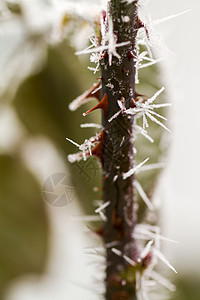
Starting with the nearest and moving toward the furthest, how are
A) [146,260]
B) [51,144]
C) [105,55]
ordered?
[105,55]
[146,260]
[51,144]

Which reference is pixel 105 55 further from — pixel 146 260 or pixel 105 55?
pixel 146 260

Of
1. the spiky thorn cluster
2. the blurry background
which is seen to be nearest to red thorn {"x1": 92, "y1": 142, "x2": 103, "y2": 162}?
the spiky thorn cluster

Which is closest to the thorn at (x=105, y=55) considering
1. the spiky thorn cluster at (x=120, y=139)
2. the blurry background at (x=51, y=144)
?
the spiky thorn cluster at (x=120, y=139)

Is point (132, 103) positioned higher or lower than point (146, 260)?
higher

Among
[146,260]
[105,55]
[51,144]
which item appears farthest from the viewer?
[51,144]

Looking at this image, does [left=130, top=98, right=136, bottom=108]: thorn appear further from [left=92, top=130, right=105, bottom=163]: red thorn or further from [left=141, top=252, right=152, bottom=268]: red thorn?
[left=141, top=252, right=152, bottom=268]: red thorn

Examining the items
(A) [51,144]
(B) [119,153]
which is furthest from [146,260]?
(A) [51,144]

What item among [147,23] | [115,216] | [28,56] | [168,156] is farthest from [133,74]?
[28,56]
